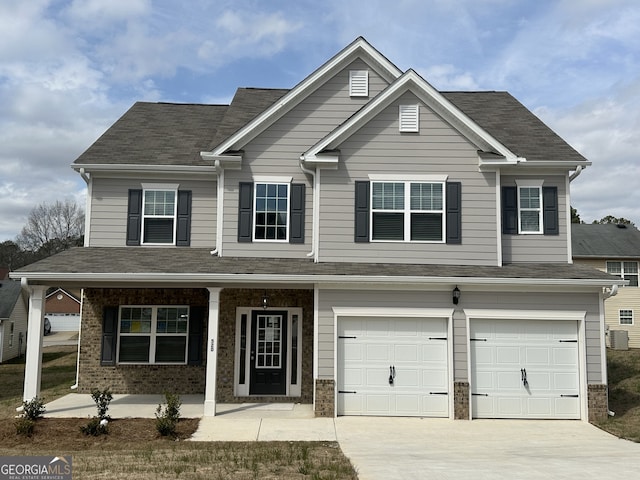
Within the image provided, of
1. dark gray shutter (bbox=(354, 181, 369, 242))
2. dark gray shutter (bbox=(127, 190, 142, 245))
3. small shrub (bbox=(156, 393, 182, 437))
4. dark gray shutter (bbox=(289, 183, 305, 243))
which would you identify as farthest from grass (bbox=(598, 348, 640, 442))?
dark gray shutter (bbox=(127, 190, 142, 245))

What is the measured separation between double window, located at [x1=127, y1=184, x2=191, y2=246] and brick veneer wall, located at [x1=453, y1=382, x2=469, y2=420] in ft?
24.9

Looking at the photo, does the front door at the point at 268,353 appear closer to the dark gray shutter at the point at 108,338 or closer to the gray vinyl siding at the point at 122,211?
the gray vinyl siding at the point at 122,211

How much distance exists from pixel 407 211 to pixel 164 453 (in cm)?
749

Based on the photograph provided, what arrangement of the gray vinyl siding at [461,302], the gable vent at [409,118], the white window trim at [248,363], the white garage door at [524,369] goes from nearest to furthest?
the white garage door at [524,369], the gray vinyl siding at [461,302], the gable vent at [409,118], the white window trim at [248,363]

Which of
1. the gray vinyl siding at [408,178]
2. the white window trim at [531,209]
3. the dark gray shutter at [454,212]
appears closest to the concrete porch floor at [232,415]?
the gray vinyl siding at [408,178]

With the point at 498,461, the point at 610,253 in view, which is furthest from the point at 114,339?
the point at 610,253

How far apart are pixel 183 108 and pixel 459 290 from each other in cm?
1109

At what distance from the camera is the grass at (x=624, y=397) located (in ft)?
35.9

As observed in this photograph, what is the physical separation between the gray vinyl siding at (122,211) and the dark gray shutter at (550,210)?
8.45 metres

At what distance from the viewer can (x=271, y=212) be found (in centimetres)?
1376

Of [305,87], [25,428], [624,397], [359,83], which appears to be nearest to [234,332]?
[25,428]

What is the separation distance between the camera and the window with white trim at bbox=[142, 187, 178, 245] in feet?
47.6

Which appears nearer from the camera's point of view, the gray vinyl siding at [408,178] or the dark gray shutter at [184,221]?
the gray vinyl siding at [408,178]

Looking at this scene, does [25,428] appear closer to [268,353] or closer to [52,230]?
[268,353]
